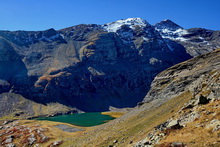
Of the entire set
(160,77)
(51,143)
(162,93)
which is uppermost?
(160,77)

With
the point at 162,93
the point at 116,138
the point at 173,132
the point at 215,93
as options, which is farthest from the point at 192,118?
the point at 162,93

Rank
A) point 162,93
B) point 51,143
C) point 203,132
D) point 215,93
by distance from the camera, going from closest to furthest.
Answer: point 203,132 < point 215,93 < point 51,143 < point 162,93

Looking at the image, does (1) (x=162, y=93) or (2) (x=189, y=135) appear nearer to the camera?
(2) (x=189, y=135)

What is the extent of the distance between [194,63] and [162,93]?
73.5 feet

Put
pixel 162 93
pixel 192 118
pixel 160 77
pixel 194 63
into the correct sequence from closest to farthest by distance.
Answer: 1. pixel 192 118
2. pixel 162 93
3. pixel 194 63
4. pixel 160 77

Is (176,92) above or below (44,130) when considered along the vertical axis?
above

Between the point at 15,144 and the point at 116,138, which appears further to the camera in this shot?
the point at 15,144

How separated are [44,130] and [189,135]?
73348 millimetres

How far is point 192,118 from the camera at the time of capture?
29203mm

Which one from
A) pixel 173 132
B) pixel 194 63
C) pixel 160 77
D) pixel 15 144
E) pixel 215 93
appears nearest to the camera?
pixel 173 132

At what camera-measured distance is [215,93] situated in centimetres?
3309

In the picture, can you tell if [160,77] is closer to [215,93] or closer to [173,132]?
[215,93]

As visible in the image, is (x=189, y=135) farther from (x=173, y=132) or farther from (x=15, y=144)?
(x=15, y=144)

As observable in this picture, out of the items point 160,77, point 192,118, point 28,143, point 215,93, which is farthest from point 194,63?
point 28,143
